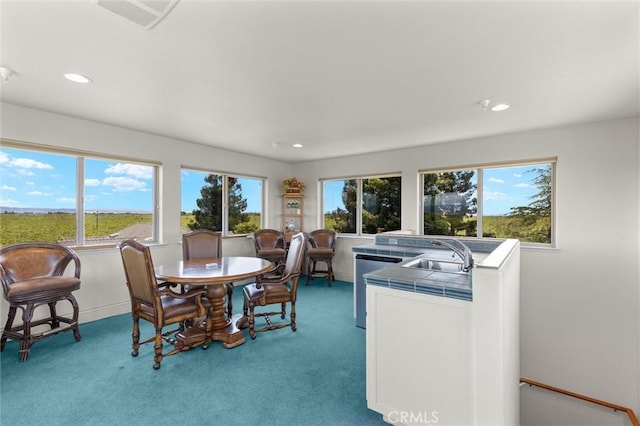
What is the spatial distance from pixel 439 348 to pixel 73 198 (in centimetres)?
415

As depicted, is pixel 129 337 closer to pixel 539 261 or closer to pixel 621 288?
pixel 539 261

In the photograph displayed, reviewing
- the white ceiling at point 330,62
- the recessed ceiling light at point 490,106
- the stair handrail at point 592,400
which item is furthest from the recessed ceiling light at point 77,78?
the stair handrail at point 592,400

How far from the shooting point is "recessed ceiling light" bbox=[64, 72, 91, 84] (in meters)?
2.29

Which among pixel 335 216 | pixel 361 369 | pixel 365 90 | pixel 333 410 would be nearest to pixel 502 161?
pixel 365 90

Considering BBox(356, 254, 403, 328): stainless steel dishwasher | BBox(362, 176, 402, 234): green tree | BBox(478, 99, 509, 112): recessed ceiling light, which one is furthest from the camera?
BBox(362, 176, 402, 234): green tree

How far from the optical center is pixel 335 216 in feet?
19.5

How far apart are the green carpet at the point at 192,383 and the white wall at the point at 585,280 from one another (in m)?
2.55

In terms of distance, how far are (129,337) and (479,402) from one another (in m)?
3.17

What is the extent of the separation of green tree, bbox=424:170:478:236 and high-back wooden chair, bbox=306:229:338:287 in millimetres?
1677

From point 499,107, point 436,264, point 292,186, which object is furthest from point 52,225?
point 499,107

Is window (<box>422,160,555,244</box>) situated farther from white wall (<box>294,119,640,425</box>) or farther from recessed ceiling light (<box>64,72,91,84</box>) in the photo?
recessed ceiling light (<box>64,72,91,84</box>)

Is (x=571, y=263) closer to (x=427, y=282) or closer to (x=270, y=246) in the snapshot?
(x=427, y=282)

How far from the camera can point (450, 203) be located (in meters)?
4.67

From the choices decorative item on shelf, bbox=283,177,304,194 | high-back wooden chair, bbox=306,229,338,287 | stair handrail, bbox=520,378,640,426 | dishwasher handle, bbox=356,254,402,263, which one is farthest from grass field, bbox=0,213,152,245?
stair handrail, bbox=520,378,640,426
